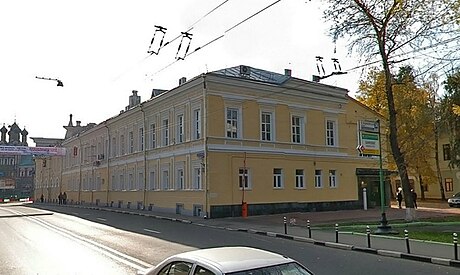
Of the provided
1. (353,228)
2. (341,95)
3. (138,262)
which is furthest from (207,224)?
(341,95)

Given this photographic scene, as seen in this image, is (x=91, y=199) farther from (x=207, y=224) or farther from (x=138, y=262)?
(x=138, y=262)

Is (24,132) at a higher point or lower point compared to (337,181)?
higher

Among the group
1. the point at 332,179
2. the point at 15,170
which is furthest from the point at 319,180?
the point at 15,170

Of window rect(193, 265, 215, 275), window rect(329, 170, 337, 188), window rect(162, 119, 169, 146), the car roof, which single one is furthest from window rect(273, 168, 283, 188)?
window rect(193, 265, 215, 275)

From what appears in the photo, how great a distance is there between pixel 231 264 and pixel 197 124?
27.6 metres

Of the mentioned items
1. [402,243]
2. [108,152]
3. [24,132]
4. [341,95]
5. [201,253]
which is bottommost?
[402,243]

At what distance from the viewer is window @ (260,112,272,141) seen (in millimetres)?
33562

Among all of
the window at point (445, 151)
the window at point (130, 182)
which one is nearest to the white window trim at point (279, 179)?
the window at point (130, 182)

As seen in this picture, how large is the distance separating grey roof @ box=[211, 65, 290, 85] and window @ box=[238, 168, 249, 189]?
6.68 meters

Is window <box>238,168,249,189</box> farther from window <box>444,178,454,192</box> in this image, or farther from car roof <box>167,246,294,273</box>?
window <box>444,178,454,192</box>

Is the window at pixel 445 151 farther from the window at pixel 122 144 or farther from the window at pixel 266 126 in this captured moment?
the window at pixel 122 144

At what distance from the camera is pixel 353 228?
2217 cm

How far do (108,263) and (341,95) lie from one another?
1198 inches

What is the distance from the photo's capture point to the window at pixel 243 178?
31.3 m
